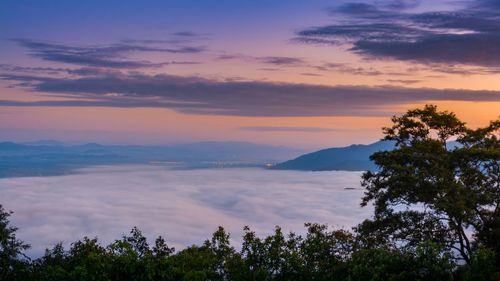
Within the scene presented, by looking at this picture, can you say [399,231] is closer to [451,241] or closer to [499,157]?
[451,241]

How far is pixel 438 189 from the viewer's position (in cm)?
2439

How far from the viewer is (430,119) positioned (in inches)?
1054

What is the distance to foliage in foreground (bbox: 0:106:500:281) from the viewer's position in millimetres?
18250

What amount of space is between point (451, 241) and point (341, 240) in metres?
5.96

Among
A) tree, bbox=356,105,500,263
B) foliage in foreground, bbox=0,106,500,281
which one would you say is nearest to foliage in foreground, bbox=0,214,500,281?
foliage in foreground, bbox=0,106,500,281

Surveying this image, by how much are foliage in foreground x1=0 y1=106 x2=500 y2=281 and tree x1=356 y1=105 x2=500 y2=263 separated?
5 centimetres

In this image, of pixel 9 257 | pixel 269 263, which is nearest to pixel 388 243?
pixel 269 263

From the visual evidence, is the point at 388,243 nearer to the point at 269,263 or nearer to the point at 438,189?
the point at 438,189

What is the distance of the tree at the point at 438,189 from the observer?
2431 centimetres

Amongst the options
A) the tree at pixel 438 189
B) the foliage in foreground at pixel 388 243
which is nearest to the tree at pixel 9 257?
the foliage in foreground at pixel 388 243

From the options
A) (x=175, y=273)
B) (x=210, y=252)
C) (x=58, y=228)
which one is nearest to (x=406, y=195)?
(x=210, y=252)

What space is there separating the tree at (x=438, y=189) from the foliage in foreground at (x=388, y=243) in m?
0.05

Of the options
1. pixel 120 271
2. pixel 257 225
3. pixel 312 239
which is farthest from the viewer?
pixel 257 225

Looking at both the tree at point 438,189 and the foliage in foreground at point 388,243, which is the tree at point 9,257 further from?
the tree at point 438,189
